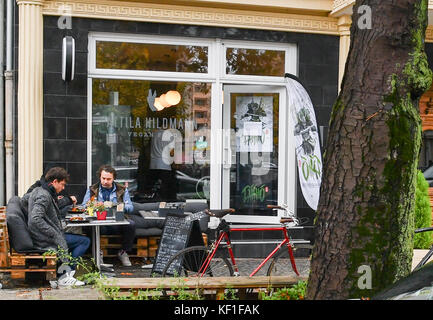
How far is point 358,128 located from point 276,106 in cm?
639

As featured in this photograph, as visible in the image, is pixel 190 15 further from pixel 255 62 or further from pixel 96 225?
pixel 96 225

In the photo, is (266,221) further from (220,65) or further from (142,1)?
(142,1)

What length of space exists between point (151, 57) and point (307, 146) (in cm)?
292

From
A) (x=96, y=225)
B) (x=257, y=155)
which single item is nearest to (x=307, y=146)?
(x=257, y=155)

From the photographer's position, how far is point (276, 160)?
10773 mm

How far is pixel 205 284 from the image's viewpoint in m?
5.38

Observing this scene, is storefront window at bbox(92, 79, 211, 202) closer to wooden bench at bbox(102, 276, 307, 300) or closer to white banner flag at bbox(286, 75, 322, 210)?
white banner flag at bbox(286, 75, 322, 210)

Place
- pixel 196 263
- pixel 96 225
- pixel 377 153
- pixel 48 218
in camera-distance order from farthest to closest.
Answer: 1. pixel 96 225
2. pixel 48 218
3. pixel 196 263
4. pixel 377 153

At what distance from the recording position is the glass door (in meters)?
10.6

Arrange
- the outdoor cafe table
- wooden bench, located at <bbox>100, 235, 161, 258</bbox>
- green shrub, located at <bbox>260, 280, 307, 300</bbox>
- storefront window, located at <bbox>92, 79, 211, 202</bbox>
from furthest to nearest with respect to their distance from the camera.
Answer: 1. storefront window, located at <bbox>92, 79, 211, 202</bbox>
2. wooden bench, located at <bbox>100, 235, 161, 258</bbox>
3. the outdoor cafe table
4. green shrub, located at <bbox>260, 280, 307, 300</bbox>

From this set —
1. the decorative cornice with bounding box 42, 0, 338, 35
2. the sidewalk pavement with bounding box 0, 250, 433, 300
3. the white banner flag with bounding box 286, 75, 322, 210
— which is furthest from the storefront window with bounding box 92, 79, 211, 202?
the white banner flag with bounding box 286, 75, 322, 210

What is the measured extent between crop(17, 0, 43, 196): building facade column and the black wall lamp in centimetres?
46
